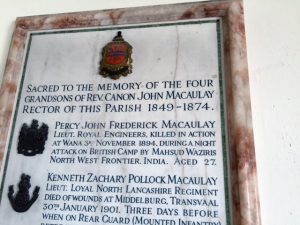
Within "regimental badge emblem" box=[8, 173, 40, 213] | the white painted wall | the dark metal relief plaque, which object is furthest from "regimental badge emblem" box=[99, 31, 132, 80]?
"regimental badge emblem" box=[8, 173, 40, 213]

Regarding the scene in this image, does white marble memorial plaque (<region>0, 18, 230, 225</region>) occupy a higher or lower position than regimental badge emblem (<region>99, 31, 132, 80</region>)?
lower

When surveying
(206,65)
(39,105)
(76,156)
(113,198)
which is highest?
(206,65)

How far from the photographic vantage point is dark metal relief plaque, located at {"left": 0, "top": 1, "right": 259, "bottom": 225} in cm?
97

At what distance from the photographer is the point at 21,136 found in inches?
44.9

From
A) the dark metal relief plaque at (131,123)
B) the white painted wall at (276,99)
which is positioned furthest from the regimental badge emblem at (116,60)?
the white painted wall at (276,99)

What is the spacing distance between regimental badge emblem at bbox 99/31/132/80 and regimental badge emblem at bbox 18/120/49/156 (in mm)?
284

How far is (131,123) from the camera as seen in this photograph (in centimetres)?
109

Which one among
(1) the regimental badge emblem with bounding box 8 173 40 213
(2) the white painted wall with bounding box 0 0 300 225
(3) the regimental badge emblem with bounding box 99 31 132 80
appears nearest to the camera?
(2) the white painted wall with bounding box 0 0 300 225

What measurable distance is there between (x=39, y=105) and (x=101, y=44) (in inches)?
12.2

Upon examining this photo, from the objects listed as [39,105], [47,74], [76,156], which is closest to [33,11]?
[47,74]

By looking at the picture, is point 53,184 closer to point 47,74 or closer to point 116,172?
point 116,172

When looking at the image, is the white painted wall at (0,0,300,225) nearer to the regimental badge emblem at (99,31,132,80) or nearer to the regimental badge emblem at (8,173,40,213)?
the regimental badge emblem at (99,31,132,80)

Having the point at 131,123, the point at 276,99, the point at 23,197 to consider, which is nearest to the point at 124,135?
the point at 131,123

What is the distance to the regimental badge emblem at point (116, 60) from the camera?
1156 mm
